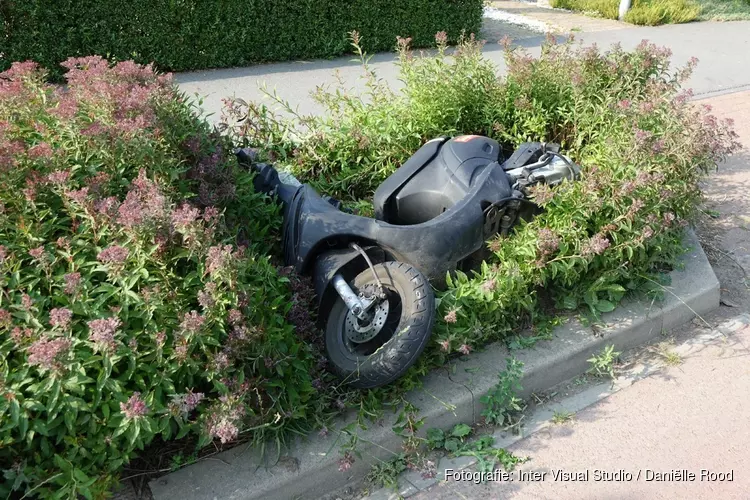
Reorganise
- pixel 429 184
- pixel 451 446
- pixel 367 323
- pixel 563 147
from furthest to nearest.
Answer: pixel 563 147 < pixel 429 184 < pixel 367 323 < pixel 451 446

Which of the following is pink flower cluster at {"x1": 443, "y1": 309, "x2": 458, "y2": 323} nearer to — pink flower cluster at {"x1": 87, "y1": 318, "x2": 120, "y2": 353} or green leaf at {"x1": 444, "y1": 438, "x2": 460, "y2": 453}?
green leaf at {"x1": 444, "y1": 438, "x2": 460, "y2": 453}

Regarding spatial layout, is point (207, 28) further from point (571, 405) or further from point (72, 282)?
point (571, 405)

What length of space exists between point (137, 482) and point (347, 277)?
1.44 m

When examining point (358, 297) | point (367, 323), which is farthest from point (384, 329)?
point (358, 297)

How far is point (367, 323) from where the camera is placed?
3.59 meters

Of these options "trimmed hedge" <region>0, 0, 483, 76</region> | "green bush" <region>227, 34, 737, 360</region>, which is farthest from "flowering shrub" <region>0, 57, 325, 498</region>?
"trimmed hedge" <region>0, 0, 483, 76</region>

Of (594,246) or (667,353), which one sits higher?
(594,246)

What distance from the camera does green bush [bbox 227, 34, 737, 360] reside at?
3.83 meters

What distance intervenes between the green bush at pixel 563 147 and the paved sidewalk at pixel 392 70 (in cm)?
144

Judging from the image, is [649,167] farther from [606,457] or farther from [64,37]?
[64,37]

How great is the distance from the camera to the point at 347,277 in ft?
12.2


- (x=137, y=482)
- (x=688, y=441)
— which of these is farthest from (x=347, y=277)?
(x=688, y=441)

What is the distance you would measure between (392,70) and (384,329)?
22.5 ft

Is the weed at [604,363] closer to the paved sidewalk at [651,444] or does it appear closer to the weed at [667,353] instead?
the paved sidewalk at [651,444]
